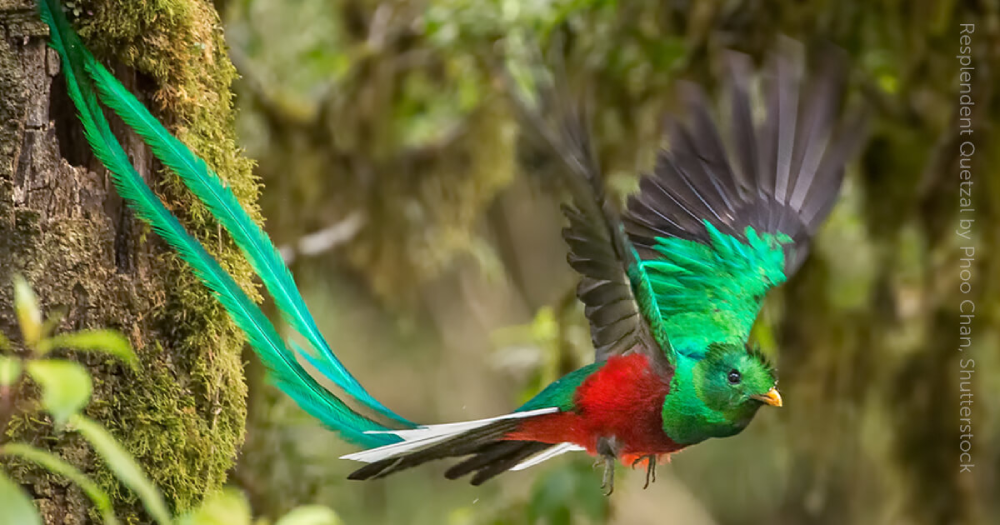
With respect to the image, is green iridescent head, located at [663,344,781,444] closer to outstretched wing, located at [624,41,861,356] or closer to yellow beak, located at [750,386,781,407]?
yellow beak, located at [750,386,781,407]

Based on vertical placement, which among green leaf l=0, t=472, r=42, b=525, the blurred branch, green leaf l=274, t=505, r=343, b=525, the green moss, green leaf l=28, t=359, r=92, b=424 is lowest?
green leaf l=274, t=505, r=343, b=525

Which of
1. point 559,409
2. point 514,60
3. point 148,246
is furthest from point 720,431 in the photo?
point 514,60

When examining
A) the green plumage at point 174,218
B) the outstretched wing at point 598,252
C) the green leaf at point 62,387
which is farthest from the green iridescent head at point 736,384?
the green leaf at point 62,387

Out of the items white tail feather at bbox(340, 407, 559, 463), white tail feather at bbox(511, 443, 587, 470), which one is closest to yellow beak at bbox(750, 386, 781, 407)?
white tail feather at bbox(511, 443, 587, 470)

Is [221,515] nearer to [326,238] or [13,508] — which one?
[13,508]

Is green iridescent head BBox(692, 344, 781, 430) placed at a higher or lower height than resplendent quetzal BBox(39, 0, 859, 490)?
lower

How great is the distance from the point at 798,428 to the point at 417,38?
265 cm

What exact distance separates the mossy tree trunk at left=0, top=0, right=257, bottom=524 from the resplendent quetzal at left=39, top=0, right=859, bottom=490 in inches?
3.1

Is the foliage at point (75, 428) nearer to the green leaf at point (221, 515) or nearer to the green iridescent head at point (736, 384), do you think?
the green leaf at point (221, 515)

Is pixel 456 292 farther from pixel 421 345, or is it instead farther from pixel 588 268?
pixel 588 268

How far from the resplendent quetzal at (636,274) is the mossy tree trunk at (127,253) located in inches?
3.1

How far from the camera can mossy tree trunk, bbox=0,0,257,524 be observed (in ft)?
5.82

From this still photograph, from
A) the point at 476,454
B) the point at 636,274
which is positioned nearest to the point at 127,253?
the point at 636,274

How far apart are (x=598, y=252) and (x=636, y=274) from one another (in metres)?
0.12
